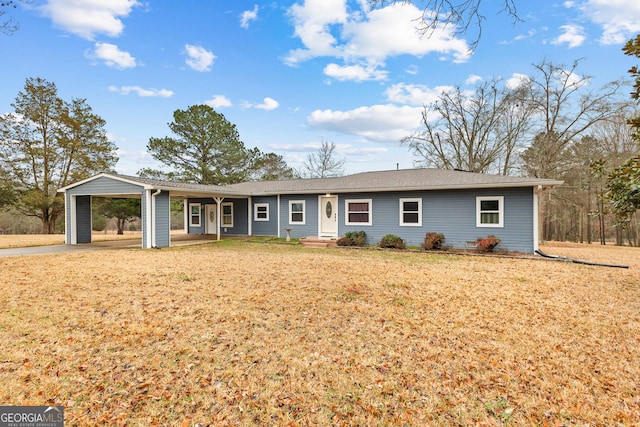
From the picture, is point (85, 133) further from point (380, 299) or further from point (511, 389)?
point (511, 389)

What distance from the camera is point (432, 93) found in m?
23.2

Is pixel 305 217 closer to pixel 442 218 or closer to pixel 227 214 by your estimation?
pixel 227 214

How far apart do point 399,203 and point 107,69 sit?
48.6ft

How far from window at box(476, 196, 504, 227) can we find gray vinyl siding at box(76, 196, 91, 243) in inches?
673

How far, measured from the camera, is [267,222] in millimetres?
16688

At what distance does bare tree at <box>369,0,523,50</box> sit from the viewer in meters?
3.40

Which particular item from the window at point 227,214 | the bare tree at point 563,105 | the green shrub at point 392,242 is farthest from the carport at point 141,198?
the bare tree at point 563,105

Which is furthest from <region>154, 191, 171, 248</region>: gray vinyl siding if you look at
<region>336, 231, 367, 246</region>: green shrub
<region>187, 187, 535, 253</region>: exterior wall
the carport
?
<region>336, 231, 367, 246</region>: green shrub

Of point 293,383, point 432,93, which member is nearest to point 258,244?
point 293,383

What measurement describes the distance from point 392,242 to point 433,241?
1562mm

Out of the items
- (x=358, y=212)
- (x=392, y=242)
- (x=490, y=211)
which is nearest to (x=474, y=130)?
(x=490, y=211)

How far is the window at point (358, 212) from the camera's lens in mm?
13898

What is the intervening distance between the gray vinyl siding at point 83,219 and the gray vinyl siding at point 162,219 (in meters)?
4.63

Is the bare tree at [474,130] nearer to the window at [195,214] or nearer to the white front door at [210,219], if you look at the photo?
the white front door at [210,219]
